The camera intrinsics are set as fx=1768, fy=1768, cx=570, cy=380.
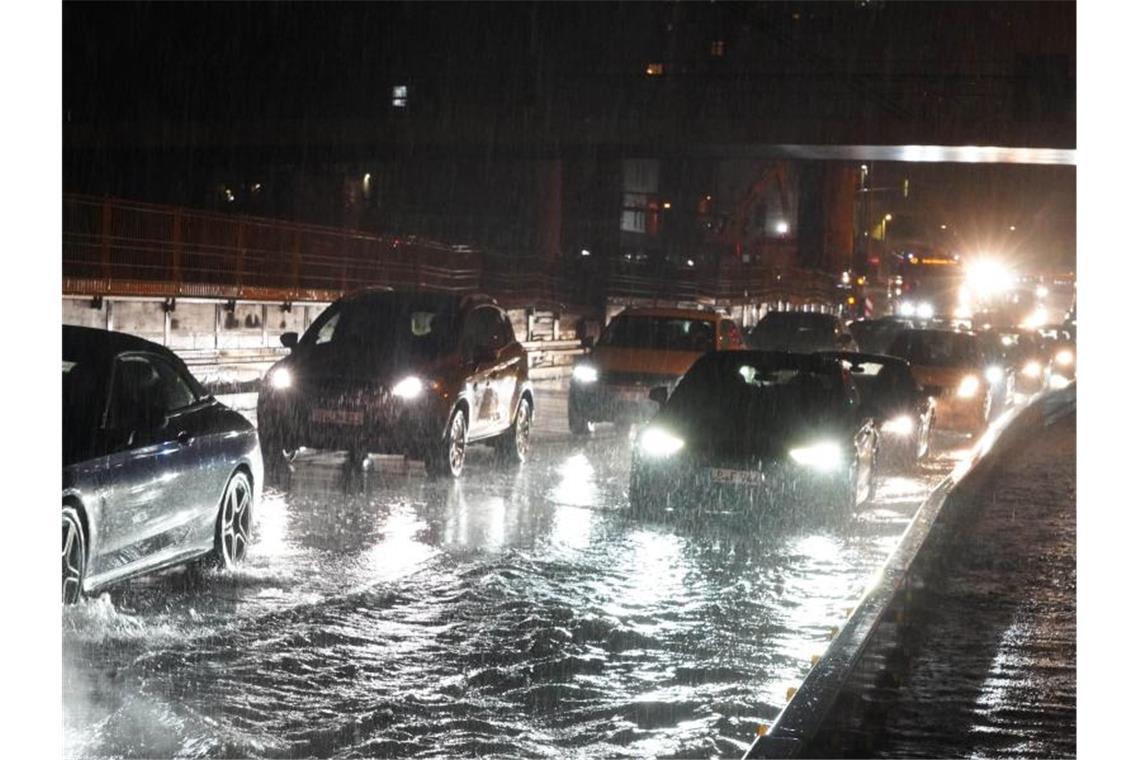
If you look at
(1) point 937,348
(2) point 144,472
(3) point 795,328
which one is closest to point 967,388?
(1) point 937,348

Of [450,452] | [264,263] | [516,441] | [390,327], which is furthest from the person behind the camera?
[264,263]

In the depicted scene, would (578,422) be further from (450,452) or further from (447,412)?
(447,412)

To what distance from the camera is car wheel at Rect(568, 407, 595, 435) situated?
2217cm

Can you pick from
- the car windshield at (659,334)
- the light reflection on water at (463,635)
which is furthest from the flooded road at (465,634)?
the car windshield at (659,334)

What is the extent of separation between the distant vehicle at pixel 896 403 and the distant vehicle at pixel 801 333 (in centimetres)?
953

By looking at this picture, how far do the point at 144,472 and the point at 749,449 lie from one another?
5854 mm

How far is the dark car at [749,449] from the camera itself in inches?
543

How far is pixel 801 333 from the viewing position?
31.4m

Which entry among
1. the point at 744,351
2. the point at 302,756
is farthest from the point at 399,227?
the point at 302,756

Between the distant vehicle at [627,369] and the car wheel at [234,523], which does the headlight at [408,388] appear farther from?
the distant vehicle at [627,369]

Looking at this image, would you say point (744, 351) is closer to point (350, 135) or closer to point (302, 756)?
point (302, 756)

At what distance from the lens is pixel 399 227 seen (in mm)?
66938

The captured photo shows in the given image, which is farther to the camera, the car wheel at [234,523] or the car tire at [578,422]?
the car tire at [578,422]
